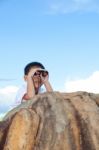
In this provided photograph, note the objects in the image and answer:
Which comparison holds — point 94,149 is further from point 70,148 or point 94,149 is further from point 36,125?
point 36,125

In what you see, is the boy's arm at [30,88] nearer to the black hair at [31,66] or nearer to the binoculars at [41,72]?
the binoculars at [41,72]

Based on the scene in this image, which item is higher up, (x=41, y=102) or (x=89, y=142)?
(x=41, y=102)

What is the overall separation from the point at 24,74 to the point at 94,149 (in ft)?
9.62

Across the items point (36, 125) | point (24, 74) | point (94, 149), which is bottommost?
point (94, 149)

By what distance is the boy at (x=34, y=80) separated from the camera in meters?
7.75

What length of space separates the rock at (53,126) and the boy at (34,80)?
5.16 feet

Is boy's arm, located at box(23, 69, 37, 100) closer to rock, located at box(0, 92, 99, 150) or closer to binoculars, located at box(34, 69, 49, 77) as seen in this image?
binoculars, located at box(34, 69, 49, 77)

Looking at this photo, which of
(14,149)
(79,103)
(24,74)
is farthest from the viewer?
(24,74)

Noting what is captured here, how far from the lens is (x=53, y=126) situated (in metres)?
5.82

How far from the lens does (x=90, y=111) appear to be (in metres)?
6.00

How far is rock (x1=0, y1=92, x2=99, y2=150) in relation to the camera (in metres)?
5.75

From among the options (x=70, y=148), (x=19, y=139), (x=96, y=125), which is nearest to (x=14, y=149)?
(x=19, y=139)

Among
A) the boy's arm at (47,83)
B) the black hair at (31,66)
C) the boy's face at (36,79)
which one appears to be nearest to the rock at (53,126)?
the boy's face at (36,79)

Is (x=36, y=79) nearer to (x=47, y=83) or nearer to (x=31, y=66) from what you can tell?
(x=47, y=83)
